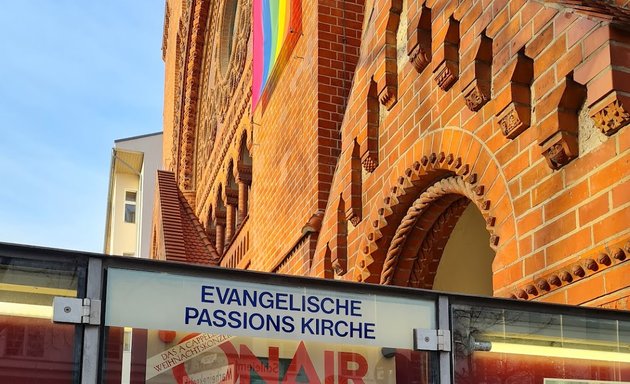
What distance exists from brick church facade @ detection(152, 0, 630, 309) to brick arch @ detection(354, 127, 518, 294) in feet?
0.04

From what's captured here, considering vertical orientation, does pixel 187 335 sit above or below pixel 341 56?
below

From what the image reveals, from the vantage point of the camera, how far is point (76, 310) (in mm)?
2754

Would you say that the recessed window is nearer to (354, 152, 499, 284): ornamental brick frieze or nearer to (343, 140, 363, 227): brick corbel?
(343, 140, 363, 227): brick corbel

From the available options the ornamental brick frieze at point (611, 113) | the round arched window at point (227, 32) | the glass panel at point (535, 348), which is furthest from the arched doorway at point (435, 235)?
the round arched window at point (227, 32)

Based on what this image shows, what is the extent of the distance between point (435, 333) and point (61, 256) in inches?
50.3

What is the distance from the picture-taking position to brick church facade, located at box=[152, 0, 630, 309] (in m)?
4.02

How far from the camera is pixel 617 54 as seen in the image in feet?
12.8

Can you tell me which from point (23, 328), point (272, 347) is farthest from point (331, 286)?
point (23, 328)

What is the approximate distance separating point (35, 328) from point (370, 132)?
4510mm

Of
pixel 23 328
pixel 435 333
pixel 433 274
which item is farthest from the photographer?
pixel 433 274

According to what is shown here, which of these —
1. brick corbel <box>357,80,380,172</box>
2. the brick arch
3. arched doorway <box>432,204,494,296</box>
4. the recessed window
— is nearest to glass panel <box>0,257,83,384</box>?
the brick arch

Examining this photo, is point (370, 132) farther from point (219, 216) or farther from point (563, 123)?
point (219, 216)

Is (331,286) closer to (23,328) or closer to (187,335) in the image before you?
Result: (187,335)

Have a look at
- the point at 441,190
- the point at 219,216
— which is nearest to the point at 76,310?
the point at 441,190
